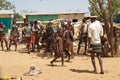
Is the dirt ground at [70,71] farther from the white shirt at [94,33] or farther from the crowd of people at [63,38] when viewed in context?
Answer: the white shirt at [94,33]

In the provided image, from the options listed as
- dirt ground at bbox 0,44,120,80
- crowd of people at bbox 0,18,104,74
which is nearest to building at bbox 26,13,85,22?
crowd of people at bbox 0,18,104,74

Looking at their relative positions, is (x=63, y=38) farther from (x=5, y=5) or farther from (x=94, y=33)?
(x=5, y=5)

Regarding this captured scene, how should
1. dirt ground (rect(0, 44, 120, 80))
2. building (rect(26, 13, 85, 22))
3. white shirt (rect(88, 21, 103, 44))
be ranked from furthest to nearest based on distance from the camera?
building (rect(26, 13, 85, 22)) → white shirt (rect(88, 21, 103, 44)) → dirt ground (rect(0, 44, 120, 80))

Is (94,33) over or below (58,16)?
over

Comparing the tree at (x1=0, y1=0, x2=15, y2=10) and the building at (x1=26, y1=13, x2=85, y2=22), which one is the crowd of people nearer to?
the building at (x1=26, y1=13, x2=85, y2=22)

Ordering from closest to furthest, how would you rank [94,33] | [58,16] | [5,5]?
A: [94,33], [58,16], [5,5]

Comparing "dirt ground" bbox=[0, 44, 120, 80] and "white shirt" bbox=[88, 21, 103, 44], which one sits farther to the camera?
"white shirt" bbox=[88, 21, 103, 44]

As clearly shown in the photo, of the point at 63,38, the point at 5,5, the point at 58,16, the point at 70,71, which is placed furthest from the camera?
the point at 5,5

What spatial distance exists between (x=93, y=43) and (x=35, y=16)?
2866 centimetres

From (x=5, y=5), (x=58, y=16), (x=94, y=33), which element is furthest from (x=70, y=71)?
(x=5, y=5)

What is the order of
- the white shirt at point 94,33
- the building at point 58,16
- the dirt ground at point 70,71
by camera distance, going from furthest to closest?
the building at point 58,16
the white shirt at point 94,33
the dirt ground at point 70,71

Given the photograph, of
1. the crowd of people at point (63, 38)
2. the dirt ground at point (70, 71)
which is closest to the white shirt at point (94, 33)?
the crowd of people at point (63, 38)

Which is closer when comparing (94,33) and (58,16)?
(94,33)

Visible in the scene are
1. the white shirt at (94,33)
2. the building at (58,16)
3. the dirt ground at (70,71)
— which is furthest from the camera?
the building at (58,16)
